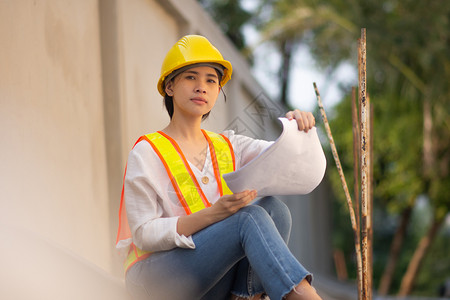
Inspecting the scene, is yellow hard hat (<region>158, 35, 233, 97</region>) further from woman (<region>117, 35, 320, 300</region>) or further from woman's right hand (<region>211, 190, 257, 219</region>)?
woman's right hand (<region>211, 190, 257, 219</region>)

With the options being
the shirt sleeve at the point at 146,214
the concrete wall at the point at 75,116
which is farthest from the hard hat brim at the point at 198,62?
the shirt sleeve at the point at 146,214

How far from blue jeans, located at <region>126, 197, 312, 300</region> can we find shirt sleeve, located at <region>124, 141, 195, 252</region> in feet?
0.14

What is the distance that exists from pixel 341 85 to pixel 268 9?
222 cm

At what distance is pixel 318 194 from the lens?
13.5 metres

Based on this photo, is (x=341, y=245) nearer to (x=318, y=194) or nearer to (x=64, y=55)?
(x=318, y=194)

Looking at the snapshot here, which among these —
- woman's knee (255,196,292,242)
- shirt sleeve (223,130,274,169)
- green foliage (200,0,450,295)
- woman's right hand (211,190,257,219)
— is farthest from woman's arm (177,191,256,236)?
green foliage (200,0,450,295)

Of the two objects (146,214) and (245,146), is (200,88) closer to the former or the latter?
(245,146)

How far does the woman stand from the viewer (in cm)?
161

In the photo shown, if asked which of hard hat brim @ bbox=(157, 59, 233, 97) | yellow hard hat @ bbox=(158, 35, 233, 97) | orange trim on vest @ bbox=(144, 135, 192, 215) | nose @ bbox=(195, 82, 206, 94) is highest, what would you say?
yellow hard hat @ bbox=(158, 35, 233, 97)

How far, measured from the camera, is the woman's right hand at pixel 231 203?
A: 1.63 m

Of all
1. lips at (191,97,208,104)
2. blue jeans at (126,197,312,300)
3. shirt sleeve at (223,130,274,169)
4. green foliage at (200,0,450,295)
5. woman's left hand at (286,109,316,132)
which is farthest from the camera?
green foliage at (200,0,450,295)

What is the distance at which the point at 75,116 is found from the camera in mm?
2645

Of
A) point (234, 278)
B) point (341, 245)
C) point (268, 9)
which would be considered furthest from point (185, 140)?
point (341, 245)

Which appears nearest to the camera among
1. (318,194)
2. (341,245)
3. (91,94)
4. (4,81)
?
(4,81)
